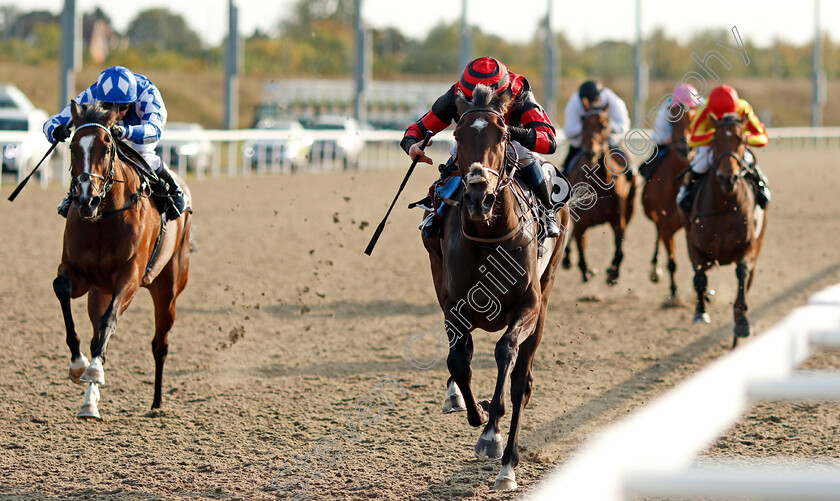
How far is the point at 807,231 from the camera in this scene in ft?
47.6

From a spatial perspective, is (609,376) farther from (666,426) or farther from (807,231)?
(807,231)

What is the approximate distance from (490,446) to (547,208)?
1.31m

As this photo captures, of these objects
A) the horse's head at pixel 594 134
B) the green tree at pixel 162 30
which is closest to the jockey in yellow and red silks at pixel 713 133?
the horse's head at pixel 594 134

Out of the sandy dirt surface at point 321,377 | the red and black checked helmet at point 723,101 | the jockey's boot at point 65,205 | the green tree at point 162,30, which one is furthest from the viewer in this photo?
the green tree at point 162,30

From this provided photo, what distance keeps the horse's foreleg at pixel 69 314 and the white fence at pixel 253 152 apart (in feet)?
34.2

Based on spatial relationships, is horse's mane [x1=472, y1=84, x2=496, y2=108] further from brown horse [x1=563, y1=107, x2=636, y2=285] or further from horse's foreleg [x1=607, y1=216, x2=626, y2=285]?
horse's foreleg [x1=607, y1=216, x2=626, y2=285]

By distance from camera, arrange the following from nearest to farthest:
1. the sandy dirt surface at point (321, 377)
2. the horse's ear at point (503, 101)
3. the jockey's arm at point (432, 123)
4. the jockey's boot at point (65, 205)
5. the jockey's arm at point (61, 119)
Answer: the horse's ear at point (503, 101) → the sandy dirt surface at point (321, 377) → the jockey's arm at point (432, 123) → the jockey's boot at point (65, 205) → the jockey's arm at point (61, 119)

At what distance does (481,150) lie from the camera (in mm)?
3842

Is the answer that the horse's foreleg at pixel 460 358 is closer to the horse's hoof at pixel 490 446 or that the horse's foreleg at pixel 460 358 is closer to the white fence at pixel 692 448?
the horse's hoof at pixel 490 446

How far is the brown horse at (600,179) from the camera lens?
906cm

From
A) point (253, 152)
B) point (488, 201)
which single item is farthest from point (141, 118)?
point (253, 152)

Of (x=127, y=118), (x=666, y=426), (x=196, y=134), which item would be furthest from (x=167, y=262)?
(x=196, y=134)

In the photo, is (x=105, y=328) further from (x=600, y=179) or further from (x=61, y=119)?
(x=600, y=179)

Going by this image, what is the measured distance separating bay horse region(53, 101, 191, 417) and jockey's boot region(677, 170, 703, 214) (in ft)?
14.0
